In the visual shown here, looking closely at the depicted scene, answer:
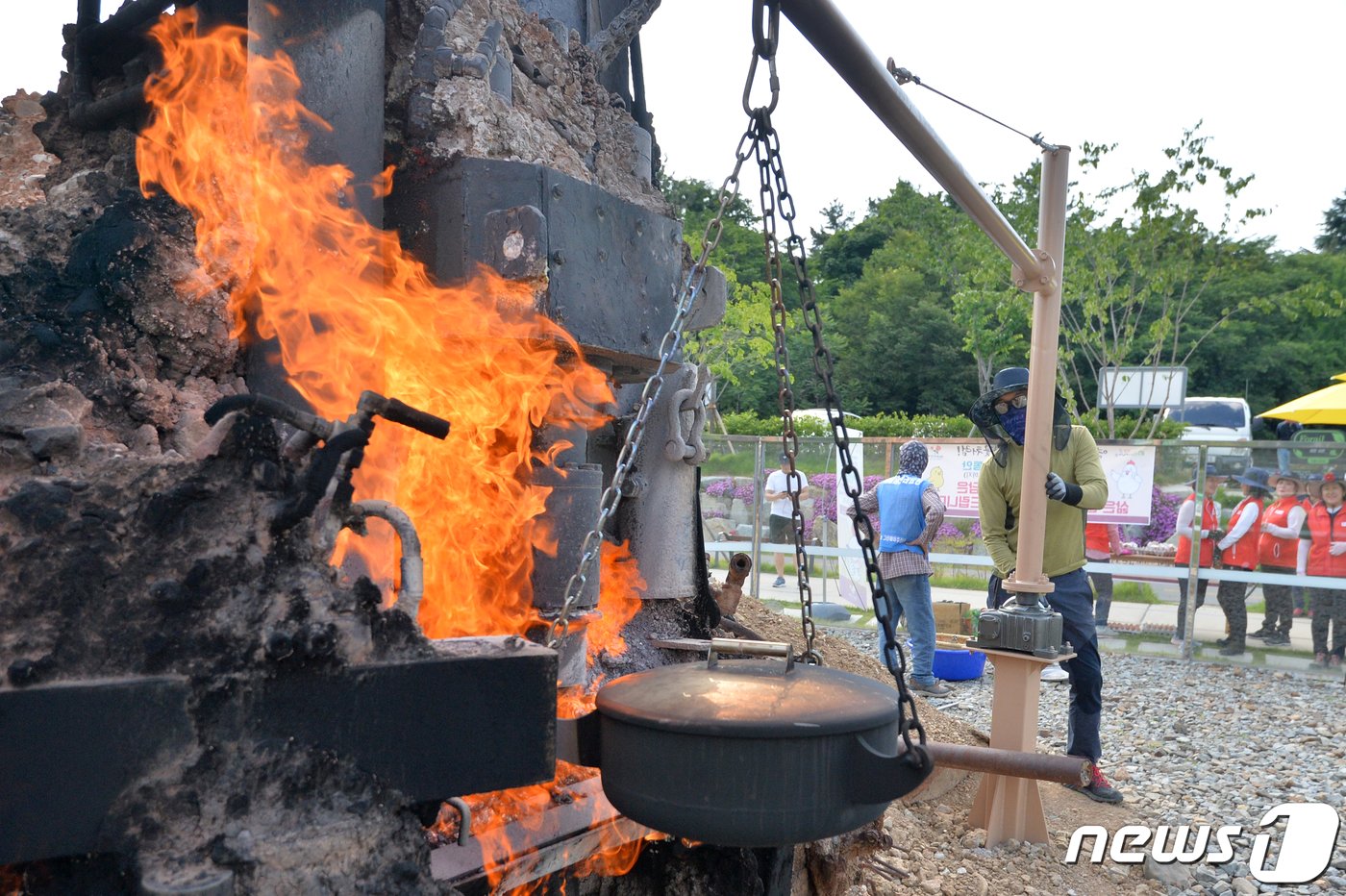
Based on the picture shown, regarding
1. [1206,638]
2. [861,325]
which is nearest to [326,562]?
[1206,638]

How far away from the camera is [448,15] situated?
4090mm

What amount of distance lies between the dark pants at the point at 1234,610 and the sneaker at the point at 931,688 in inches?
156

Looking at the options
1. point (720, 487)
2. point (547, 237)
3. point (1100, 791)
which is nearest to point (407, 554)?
point (547, 237)

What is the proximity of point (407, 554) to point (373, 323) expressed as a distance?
1754 mm

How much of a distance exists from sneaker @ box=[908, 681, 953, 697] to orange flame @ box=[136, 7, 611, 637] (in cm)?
556

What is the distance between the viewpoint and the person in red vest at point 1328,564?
10.0 m

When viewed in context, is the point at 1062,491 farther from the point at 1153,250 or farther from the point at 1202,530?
the point at 1153,250

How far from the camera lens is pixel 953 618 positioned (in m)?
10.6

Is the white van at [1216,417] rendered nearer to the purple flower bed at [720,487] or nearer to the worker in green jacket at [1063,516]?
the purple flower bed at [720,487]

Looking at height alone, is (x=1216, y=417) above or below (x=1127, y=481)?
above

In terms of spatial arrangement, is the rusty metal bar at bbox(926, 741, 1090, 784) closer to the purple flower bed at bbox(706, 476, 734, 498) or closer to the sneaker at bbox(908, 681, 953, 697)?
the sneaker at bbox(908, 681, 953, 697)

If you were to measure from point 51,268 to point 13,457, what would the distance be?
44.1 inches

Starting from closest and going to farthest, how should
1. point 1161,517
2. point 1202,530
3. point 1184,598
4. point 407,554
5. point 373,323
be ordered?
point 407,554 < point 373,323 < point 1202,530 < point 1184,598 < point 1161,517

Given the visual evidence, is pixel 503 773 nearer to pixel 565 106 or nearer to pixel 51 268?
pixel 51 268
